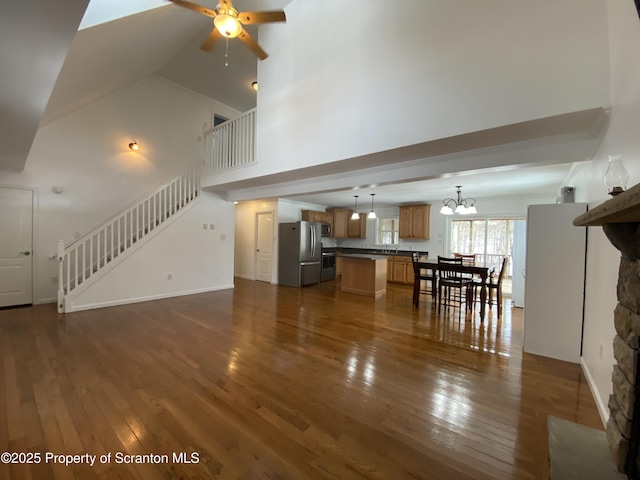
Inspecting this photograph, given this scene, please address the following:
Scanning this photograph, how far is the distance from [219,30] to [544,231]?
4.41m

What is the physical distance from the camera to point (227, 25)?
290cm

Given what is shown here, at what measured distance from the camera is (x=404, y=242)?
859 cm

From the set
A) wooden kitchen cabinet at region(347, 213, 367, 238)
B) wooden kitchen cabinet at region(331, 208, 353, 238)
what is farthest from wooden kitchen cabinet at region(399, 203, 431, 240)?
wooden kitchen cabinet at region(331, 208, 353, 238)

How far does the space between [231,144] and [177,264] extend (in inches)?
113

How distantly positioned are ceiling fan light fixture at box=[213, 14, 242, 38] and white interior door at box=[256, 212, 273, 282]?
4.87 m

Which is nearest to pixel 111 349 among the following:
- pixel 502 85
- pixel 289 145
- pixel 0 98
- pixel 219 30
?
pixel 0 98

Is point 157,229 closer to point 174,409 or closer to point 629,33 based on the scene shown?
point 174,409

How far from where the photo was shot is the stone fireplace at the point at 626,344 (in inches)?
44.1

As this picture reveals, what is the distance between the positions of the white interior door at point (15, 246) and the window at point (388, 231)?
8.57 m

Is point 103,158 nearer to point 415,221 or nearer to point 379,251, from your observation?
point 379,251

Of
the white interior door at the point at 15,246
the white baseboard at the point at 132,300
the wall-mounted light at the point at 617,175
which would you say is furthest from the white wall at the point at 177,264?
the wall-mounted light at the point at 617,175

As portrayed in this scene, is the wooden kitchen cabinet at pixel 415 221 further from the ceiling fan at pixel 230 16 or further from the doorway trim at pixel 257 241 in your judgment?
the ceiling fan at pixel 230 16

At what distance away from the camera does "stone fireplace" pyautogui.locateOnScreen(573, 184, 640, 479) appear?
3.67 ft

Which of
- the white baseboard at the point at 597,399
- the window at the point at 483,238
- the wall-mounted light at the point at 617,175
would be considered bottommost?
the white baseboard at the point at 597,399
